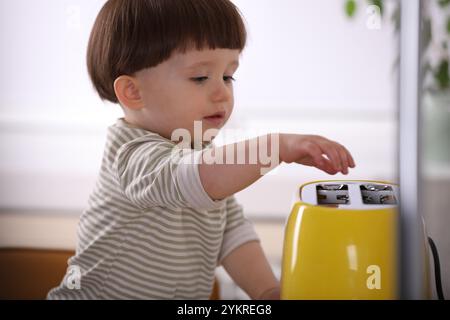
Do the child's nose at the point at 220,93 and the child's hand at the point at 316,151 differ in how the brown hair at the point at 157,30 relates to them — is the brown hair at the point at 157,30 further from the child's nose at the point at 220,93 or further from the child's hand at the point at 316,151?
the child's hand at the point at 316,151

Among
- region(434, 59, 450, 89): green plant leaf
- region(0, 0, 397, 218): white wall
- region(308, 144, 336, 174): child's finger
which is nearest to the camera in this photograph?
region(308, 144, 336, 174): child's finger

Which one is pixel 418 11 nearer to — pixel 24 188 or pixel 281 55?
pixel 281 55

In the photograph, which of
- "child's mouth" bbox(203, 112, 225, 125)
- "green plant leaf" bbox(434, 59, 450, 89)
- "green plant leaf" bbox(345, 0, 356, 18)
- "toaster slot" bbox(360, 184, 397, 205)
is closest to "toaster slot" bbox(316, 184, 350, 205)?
"toaster slot" bbox(360, 184, 397, 205)

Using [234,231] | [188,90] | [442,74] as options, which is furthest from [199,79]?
[442,74]

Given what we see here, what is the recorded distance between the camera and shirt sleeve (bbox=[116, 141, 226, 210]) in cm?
50

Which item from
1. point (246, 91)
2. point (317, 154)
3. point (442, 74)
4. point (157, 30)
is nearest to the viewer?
point (317, 154)

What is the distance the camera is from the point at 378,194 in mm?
541

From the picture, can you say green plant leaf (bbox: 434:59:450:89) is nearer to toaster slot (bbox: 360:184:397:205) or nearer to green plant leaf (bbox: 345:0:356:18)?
green plant leaf (bbox: 345:0:356:18)

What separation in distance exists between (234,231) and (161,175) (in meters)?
0.24

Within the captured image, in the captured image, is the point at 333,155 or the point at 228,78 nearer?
the point at 333,155

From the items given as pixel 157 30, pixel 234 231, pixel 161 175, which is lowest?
pixel 234 231

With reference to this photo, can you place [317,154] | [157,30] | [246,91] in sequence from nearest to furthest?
[317,154] → [157,30] → [246,91]

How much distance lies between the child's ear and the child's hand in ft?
0.67

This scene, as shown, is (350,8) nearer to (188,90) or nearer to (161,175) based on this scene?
(188,90)
